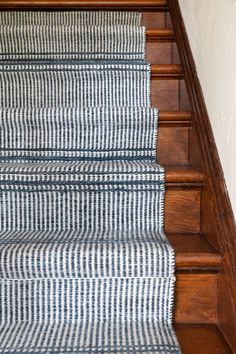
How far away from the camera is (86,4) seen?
79.6 inches

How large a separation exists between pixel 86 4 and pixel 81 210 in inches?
48.6

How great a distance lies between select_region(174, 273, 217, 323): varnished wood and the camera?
1.01 m

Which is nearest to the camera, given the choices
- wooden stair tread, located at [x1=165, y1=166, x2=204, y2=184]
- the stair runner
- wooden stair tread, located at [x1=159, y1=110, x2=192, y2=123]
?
the stair runner

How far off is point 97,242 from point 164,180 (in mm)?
264

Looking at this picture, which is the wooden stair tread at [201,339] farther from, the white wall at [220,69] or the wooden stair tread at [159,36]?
the wooden stair tread at [159,36]

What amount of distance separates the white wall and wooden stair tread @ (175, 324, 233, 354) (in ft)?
0.91

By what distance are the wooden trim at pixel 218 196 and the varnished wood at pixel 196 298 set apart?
3cm

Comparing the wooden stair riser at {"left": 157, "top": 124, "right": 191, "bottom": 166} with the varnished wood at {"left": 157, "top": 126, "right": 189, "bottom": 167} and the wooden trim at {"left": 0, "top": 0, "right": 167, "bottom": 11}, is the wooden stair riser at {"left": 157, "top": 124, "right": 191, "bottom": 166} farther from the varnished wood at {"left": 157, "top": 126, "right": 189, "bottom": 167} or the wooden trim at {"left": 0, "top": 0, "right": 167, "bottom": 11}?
the wooden trim at {"left": 0, "top": 0, "right": 167, "bottom": 11}

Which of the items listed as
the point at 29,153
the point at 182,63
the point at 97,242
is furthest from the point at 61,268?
the point at 182,63

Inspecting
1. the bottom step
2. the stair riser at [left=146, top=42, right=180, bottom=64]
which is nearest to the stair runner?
the bottom step

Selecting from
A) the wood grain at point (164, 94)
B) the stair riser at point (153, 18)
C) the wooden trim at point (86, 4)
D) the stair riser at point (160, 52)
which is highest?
the wooden trim at point (86, 4)

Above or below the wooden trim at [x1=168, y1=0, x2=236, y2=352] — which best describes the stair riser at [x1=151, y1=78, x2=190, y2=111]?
above

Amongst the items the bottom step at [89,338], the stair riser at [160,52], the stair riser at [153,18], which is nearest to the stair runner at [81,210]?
the bottom step at [89,338]

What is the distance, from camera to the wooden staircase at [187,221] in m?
0.98
